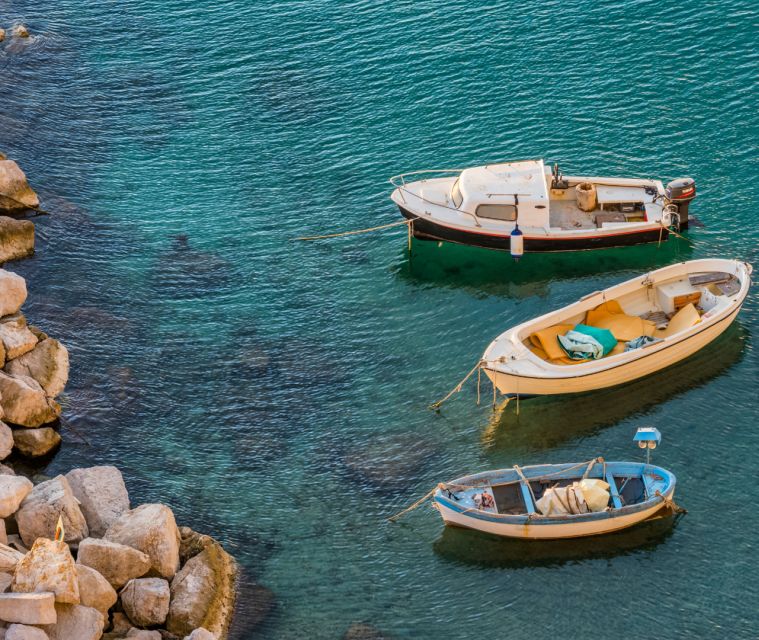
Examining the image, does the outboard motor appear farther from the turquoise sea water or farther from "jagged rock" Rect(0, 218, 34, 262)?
"jagged rock" Rect(0, 218, 34, 262)

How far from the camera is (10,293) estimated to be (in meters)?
40.8

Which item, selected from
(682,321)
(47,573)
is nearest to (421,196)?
(682,321)

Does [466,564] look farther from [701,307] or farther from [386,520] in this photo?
[701,307]

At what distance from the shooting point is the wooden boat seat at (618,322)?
41.2m

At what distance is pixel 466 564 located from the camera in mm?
34188

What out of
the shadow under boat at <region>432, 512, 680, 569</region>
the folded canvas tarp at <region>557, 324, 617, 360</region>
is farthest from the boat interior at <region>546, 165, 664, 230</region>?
the shadow under boat at <region>432, 512, 680, 569</region>

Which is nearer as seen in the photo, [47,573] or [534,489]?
[47,573]

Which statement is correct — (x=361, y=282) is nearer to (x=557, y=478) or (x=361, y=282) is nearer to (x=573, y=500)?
(x=557, y=478)

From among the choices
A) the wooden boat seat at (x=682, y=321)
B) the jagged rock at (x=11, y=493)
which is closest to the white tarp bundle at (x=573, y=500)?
the wooden boat seat at (x=682, y=321)

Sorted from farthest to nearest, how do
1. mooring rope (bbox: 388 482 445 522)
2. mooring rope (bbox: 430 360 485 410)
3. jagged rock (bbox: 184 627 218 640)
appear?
1. mooring rope (bbox: 430 360 485 410)
2. mooring rope (bbox: 388 482 445 522)
3. jagged rock (bbox: 184 627 218 640)

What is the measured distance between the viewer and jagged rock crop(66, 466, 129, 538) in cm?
3419

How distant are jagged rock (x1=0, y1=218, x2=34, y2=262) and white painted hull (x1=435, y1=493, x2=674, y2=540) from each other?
23825mm

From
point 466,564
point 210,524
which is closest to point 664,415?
point 466,564

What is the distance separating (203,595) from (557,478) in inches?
468
